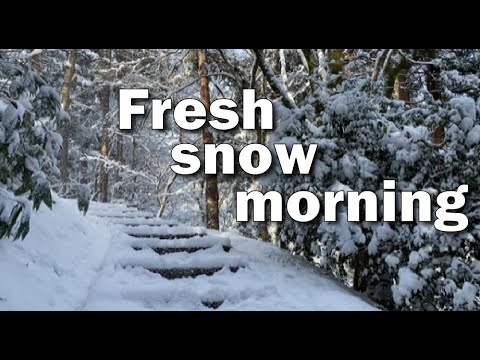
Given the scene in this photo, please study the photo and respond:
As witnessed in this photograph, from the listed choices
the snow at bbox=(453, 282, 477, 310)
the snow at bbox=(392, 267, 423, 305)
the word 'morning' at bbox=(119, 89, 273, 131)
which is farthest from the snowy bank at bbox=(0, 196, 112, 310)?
the snow at bbox=(453, 282, 477, 310)

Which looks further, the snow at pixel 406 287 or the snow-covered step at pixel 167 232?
the snow-covered step at pixel 167 232

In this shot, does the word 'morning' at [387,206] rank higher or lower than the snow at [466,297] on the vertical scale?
higher

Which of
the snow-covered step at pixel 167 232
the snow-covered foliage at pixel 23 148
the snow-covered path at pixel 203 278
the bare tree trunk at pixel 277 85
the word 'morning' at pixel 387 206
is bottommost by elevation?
the snow-covered path at pixel 203 278

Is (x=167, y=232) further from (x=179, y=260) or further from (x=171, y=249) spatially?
(x=179, y=260)

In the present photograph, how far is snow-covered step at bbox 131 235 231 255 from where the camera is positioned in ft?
13.2

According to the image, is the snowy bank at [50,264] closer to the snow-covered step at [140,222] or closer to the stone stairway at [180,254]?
the stone stairway at [180,254]

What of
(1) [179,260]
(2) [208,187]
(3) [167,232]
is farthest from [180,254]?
(2) [208,187]

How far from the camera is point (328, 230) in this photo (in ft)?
11.6

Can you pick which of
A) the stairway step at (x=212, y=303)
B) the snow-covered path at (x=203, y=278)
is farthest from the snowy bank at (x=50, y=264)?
the stairway step at (x=212, y=303)

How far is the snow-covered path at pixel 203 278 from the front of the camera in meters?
2.80
